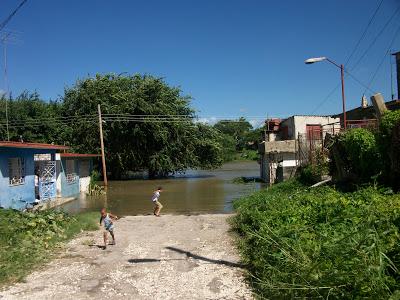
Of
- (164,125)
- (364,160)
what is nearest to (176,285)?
(364,160)

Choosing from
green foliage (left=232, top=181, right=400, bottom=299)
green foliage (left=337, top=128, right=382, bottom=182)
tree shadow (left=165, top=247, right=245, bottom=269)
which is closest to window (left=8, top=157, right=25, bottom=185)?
tree shadow (left=165, top=247, right=245, bottom=269)

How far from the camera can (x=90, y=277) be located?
9.82 metres

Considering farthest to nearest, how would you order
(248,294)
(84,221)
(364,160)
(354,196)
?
(84,221), (364,160), (354,196), (248,294)

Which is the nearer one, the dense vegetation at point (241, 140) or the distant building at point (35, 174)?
the distant building at point (35, 174)

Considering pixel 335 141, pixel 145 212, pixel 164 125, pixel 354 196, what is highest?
pixel 164 125

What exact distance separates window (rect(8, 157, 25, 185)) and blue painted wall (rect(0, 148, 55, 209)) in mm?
217

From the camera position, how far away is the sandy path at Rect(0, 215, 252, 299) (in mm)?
8539

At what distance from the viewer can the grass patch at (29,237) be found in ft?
34.4

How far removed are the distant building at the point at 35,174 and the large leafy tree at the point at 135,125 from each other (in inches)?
396

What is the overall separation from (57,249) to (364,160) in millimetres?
10095

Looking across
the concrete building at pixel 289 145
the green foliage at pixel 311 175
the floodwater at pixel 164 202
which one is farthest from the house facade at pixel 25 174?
the concrete building at pixel 289 145

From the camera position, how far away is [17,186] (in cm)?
2266

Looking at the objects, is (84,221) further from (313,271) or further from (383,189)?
(313,271)

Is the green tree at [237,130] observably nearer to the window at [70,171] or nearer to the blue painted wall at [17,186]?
the window at [70,171]
